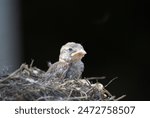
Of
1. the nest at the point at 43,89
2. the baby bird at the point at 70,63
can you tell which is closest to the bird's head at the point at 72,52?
the baby bird at the point at 70,63

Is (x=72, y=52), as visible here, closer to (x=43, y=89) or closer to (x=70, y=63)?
(x=70, y=63)

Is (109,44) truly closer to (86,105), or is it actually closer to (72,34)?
(72,34)

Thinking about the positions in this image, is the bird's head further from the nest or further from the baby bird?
the nest

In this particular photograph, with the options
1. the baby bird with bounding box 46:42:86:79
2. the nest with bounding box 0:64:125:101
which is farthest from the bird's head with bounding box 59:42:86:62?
the nest with bounding box 0:64:125:101

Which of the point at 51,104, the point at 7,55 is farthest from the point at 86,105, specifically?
the point at 7,55

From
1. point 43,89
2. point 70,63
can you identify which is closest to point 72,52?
point 70,63

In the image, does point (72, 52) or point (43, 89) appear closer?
point (43, 89)

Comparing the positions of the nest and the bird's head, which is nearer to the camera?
the nest

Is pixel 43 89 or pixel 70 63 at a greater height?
pixel 70 63
